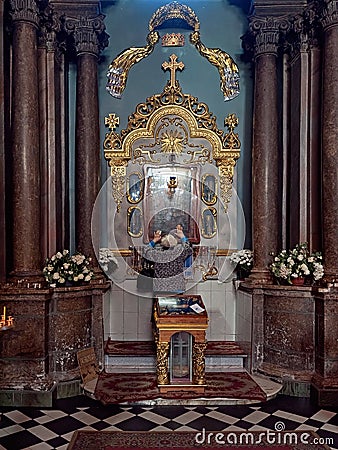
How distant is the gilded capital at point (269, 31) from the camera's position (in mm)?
8789

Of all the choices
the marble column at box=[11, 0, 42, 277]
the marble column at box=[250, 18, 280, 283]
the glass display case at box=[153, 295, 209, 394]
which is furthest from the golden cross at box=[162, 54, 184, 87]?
the glass display case at box=[153, 295, 209, 394]

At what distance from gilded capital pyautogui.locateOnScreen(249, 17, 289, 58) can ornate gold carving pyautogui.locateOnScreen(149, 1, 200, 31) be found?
1.41 m

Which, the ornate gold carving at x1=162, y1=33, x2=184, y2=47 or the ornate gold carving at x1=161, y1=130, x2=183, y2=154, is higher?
the ornate gold carving at x1=162, y1=33, x2=184, y2=47

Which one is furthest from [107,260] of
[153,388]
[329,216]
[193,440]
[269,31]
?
[269,31]

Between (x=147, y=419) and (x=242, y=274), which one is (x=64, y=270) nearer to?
(x=147, y=419)

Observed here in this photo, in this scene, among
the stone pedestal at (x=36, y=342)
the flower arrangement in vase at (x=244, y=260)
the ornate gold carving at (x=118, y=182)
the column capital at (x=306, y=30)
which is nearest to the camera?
the stone pedestal at (x=36, y=342)

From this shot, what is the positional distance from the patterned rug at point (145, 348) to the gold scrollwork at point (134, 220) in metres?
1.91

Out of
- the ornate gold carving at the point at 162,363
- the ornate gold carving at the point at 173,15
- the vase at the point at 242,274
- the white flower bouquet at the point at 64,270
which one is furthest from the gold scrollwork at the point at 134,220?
the ornate gold carving at the point at 173,15

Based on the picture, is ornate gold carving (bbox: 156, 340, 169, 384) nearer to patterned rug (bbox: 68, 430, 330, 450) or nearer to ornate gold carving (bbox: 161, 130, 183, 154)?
patterned rug (bbox: 68, 430, 330, 450)

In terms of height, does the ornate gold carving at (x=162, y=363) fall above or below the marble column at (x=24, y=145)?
below

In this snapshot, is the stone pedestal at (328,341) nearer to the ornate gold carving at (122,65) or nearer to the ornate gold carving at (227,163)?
the ornate gold carving at (227,163)

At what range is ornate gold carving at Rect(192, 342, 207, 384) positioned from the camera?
23.7ft

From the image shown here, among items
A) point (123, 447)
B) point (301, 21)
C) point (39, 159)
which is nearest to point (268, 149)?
point (301, 21)

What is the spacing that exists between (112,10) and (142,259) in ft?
14.8
